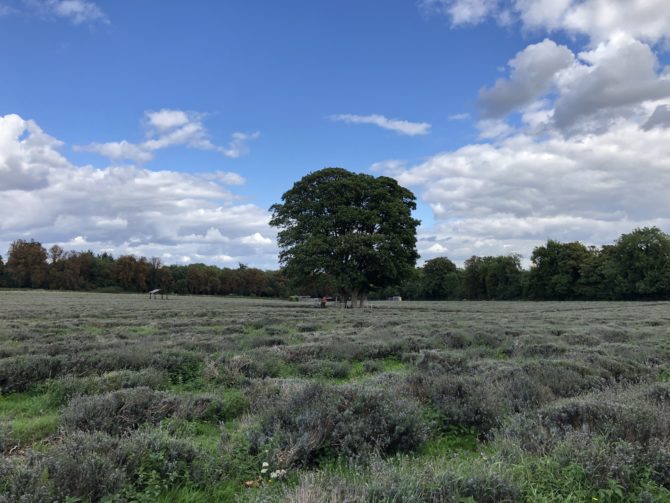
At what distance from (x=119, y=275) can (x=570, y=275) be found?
4307 inches

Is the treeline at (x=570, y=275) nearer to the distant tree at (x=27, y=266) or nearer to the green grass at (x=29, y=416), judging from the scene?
the green grass at (x=29, y=416)

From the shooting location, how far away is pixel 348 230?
127 ft

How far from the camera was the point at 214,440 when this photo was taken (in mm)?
5105

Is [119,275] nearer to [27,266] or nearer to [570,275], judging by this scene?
[27,266]

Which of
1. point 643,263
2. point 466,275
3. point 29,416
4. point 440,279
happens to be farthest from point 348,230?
point 440,279

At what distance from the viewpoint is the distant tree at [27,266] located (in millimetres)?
105750

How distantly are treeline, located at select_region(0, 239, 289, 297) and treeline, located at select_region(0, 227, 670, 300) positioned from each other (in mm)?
215

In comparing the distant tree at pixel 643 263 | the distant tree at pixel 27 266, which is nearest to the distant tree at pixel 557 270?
the distant tree at pixel 643 263

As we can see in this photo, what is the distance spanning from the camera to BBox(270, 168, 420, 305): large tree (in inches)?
1403

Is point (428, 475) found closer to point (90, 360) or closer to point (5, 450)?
point (5, 450)

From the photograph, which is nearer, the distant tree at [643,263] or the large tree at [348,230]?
the large tree at [348,230]

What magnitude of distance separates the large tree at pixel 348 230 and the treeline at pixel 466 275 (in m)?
31.1

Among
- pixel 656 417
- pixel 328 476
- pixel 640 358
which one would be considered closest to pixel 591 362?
pixel 640 358

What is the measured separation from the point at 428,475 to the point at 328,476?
0.84 m
